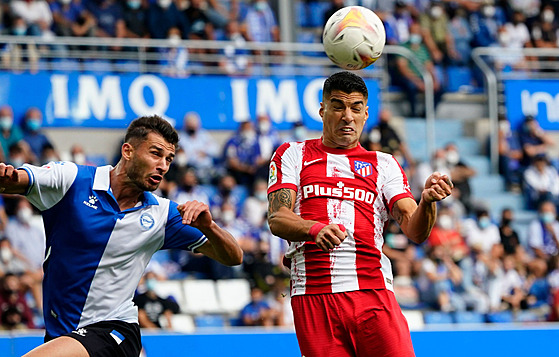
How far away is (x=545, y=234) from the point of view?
15.9 m

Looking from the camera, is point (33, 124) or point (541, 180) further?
point (541, 180)

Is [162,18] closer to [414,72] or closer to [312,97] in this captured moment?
[312,97]

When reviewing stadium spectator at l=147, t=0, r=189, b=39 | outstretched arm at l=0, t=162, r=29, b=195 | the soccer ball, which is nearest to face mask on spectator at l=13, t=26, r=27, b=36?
stadium spectator at l=147, t=0, r=189, b=39

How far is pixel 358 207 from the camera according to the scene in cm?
590

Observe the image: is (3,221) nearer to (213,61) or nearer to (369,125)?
(213,61)

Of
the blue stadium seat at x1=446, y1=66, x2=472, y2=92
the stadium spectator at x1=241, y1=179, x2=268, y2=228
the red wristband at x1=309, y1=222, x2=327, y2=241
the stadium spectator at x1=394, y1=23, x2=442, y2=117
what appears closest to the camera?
the red wristband at x1=309, y1=222, x2=327, y2=241

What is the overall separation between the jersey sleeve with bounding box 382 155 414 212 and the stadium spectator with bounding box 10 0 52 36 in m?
10.7

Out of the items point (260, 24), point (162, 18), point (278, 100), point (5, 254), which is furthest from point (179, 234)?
point (260, 24)

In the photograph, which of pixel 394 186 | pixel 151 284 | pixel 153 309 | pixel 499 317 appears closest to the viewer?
pixel 394 186

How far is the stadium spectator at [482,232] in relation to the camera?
15328mm

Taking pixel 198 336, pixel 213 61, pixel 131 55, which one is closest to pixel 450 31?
pixel 213 61

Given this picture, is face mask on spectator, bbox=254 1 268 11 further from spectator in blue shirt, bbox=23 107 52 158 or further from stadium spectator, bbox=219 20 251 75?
spectator in blue shirt, bbox=23 107 52 158

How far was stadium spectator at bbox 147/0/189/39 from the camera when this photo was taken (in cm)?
1659

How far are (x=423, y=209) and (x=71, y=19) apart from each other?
11.4 m
